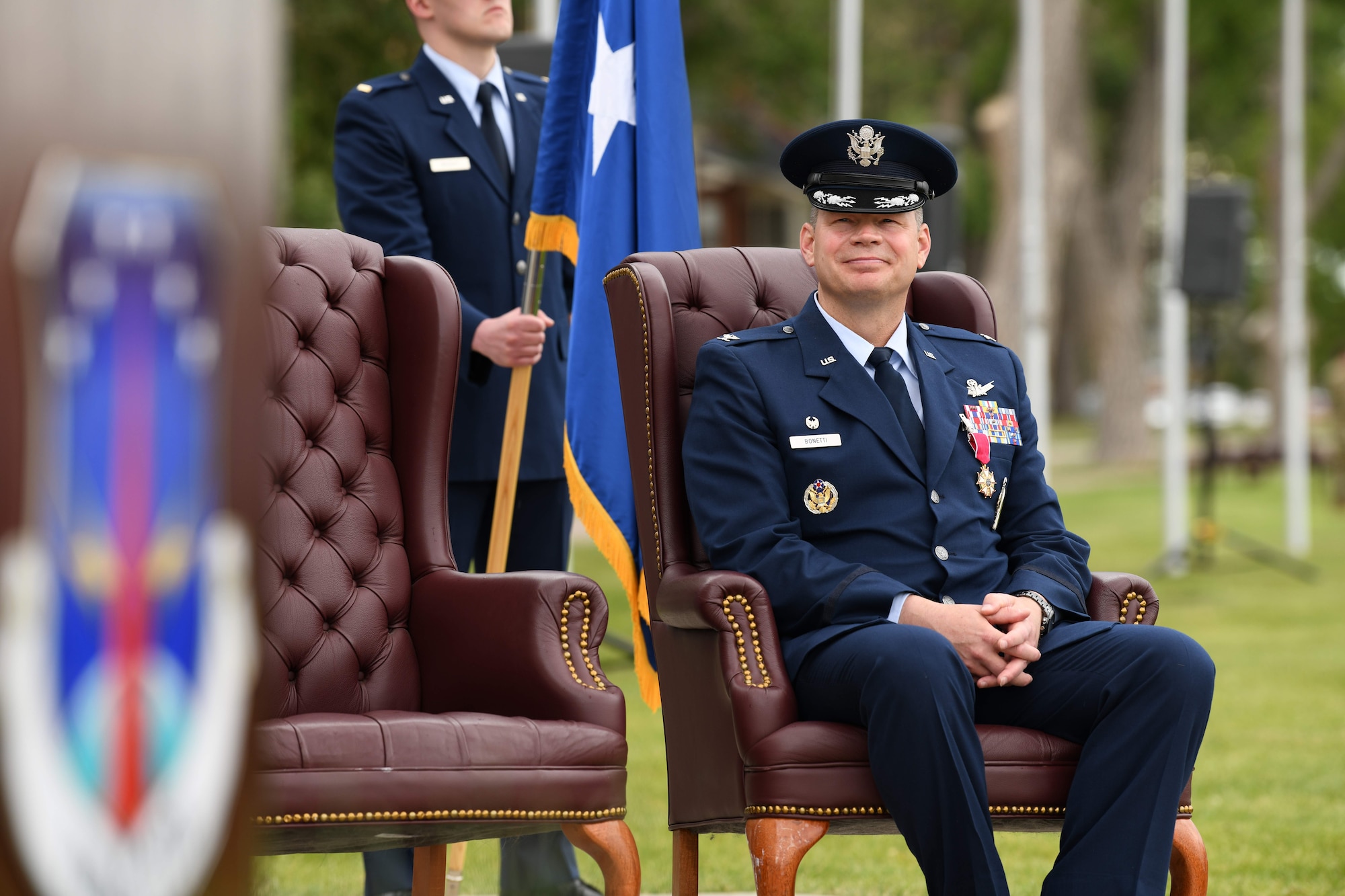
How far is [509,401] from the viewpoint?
360cm

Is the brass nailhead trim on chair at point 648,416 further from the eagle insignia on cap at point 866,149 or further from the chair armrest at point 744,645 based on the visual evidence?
the eagle insignia on cap at point 866,149

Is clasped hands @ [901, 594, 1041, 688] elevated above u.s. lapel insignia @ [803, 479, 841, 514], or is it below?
below

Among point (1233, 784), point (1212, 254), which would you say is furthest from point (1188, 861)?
point (1212, 254)

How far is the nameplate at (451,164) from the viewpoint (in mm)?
3689

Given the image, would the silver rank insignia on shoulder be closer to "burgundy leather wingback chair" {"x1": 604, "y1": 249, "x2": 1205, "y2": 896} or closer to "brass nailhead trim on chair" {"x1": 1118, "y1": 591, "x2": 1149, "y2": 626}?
"burgundy leather wingback chair" {"x1": 604, "y1": 249, "x2": 1205, "y2": 896}

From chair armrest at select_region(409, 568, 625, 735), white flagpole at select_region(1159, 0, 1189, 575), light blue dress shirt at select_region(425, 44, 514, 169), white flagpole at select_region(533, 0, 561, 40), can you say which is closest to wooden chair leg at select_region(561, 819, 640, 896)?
chair armrest at select_region(409, 568, 625, 735)

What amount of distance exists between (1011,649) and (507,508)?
123 centimetres

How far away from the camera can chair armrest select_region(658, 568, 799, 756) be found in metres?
2.70

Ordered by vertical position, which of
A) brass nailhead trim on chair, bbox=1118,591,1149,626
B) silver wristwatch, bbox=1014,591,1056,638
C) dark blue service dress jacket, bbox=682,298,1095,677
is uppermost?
dark blue service dress jacket, bbox=682,298,1095,677

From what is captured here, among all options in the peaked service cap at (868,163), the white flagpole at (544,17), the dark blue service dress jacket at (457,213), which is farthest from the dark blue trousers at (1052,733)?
the white flagpole at (544,17)

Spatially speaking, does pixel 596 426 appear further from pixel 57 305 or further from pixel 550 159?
pixel 57 305

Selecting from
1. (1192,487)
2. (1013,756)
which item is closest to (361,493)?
(1013,756)

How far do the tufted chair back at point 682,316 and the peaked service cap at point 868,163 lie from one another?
347 mm

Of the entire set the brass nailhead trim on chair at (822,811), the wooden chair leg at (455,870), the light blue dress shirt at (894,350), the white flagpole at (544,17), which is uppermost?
the white flagpole at (544,17)
